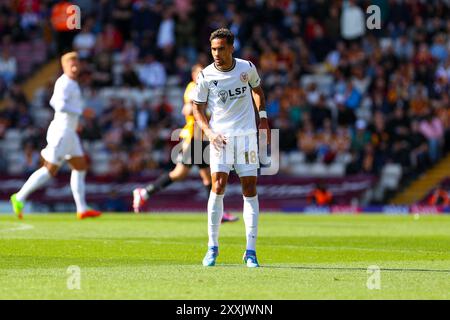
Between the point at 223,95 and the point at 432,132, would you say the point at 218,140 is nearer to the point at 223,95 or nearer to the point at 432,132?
the point at 223,95

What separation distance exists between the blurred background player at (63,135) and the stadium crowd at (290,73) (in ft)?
36.7

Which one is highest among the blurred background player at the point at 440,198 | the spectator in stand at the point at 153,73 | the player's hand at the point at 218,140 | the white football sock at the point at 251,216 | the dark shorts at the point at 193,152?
the spectator in stand at the point at 153,73

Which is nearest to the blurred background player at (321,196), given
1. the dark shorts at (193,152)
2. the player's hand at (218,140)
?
the dark shorts at (193,152)

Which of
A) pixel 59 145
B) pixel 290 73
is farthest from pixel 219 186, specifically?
pixel 290 73

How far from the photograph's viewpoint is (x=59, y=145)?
70.0ft

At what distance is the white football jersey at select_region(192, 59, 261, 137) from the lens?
1280 cm

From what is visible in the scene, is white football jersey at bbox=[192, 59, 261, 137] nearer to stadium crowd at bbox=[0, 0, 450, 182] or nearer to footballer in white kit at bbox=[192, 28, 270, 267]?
footballer in white kit at bbox=[192, 28, 270, 267]

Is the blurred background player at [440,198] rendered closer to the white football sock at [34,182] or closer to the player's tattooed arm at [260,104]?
the white football sock at [34,182]

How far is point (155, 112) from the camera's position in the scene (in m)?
34.6

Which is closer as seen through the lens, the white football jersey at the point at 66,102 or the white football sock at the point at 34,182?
the white football jersey at the point at 66,102

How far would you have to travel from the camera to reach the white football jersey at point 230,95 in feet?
42.0

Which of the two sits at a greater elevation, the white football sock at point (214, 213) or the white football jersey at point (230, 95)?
the white football jersey at point (230, 95)

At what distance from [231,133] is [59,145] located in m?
8.98
